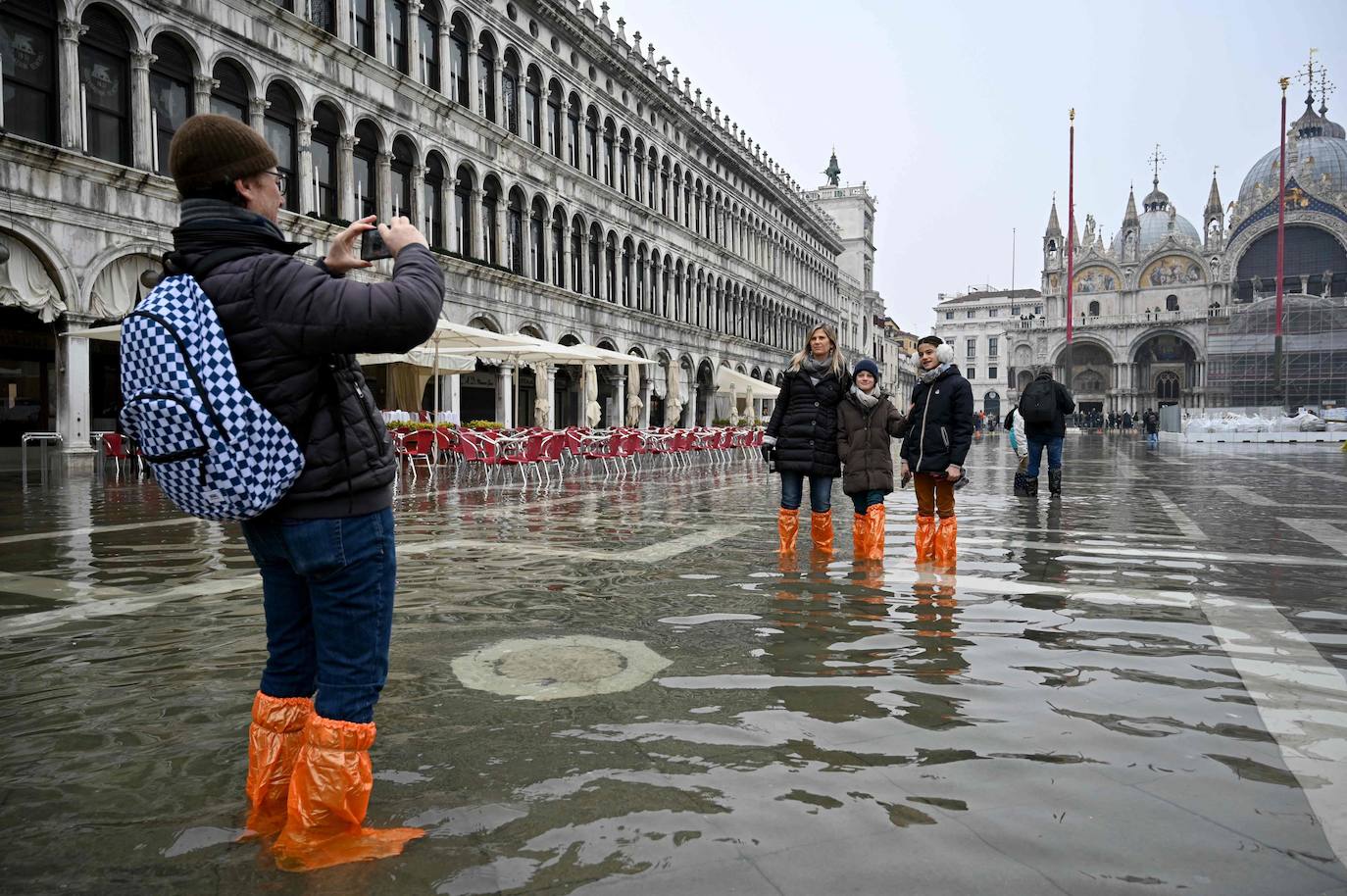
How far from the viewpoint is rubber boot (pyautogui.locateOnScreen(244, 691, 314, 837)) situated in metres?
2.45

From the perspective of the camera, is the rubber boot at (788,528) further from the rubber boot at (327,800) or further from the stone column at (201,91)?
the stone column at (201,91)

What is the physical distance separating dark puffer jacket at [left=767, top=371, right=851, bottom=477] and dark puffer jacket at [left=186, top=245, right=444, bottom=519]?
16.1ft

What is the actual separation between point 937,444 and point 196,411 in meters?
5.59

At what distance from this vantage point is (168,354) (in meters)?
2.04

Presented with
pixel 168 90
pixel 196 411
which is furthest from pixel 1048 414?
pixel 168 90

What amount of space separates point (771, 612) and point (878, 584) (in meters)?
1.17

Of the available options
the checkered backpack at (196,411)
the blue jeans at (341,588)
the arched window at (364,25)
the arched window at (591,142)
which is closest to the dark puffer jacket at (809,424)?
the blue jeans at (341,588)

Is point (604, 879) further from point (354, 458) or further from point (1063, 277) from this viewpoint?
point (1063, 277)

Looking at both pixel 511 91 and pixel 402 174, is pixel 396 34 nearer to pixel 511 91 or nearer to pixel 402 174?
pixel 402 174

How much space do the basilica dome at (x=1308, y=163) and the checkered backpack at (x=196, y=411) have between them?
96440mm

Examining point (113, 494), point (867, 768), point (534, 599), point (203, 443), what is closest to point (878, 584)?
point (534, 599)

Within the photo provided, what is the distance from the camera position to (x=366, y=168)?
2247 cm

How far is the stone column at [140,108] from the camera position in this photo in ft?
53.5

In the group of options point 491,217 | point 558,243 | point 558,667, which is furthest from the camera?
point 558,243
